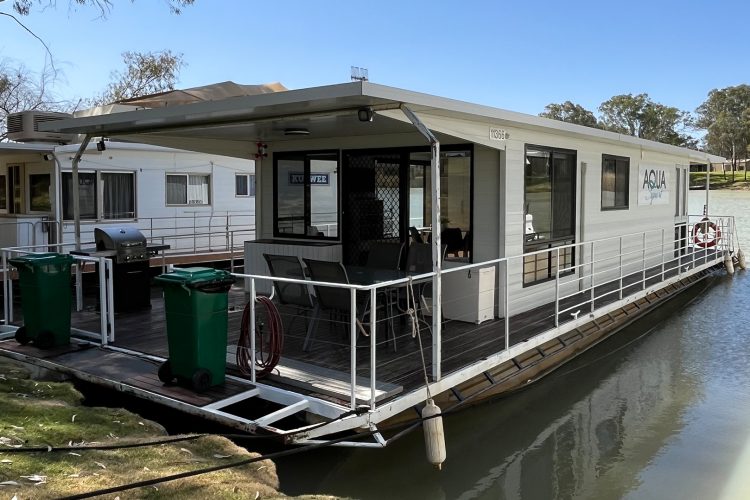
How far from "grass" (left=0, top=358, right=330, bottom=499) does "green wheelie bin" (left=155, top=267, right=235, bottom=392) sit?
43cm

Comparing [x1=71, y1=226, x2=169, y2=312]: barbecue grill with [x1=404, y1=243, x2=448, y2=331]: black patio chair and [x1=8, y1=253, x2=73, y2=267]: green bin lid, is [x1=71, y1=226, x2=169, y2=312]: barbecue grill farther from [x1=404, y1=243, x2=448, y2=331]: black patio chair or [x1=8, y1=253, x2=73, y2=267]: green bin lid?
[x1=404, y1=243, x2=448, y2=331]: black patio chair

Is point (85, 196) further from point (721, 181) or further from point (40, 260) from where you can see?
point (721, 181)

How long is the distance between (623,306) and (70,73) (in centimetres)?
1367

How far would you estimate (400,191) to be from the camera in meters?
7.71

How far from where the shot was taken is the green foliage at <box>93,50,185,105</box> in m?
28.1

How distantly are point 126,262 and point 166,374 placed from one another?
2767mm

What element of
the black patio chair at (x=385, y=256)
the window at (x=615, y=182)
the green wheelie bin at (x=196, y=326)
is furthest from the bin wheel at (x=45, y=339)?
the window at (x=615, y=182)

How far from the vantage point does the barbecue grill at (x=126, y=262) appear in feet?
23.8

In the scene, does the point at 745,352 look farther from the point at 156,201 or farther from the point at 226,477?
the point at 156,201

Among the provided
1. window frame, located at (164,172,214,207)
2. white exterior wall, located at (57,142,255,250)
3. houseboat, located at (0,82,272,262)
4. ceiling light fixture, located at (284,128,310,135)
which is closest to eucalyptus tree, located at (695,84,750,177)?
white exterior wall, located at (57,142,255,250)

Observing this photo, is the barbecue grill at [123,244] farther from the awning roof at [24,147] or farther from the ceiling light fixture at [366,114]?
the awning roof at [24,147]

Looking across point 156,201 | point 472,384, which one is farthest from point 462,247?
point 156,201

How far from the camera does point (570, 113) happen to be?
7031cm

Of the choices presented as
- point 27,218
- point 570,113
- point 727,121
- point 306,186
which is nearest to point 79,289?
point 306,186
